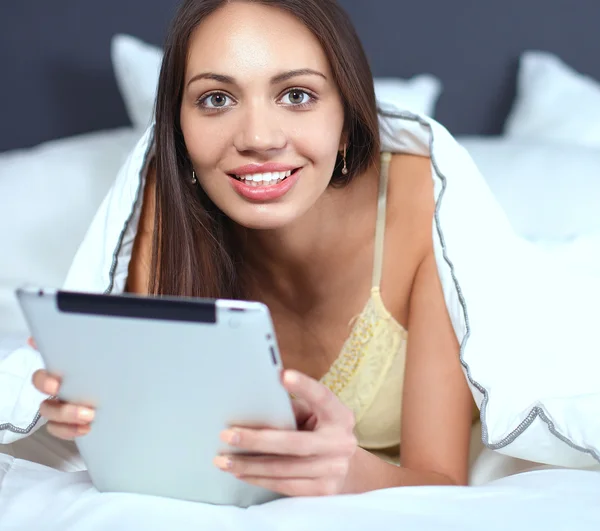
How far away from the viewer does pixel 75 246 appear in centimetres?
187

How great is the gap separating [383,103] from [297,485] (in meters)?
0.71

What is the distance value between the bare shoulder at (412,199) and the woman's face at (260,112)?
189mm

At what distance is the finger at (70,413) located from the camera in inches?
35.5

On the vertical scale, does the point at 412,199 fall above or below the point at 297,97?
below

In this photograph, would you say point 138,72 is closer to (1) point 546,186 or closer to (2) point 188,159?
(2) point 188,159

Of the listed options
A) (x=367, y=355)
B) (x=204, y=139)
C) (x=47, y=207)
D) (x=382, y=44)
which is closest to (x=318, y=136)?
(x=204, y=139)

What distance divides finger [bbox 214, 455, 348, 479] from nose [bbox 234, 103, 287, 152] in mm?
460

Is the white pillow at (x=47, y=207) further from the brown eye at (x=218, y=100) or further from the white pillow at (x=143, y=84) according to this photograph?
the brown eye at (x=218, y=100)

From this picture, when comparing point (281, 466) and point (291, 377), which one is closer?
point (291, 377)

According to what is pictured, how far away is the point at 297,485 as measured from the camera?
0.94m

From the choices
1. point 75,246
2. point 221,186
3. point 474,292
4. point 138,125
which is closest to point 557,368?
point 474,292

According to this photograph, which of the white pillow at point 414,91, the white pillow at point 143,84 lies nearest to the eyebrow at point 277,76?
the white pillow at point 414,91

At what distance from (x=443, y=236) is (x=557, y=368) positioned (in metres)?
0.26

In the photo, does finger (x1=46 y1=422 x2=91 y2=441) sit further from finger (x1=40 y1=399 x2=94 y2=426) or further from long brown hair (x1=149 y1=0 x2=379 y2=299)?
long brown hair (x1=149 y1=0 x2=379 y2=299)
